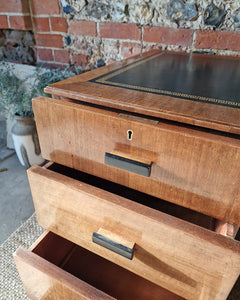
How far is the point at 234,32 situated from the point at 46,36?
0.86 metres

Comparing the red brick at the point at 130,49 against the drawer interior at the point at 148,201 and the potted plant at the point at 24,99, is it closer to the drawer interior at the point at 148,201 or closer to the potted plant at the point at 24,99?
the potted plant at the point at 24,99

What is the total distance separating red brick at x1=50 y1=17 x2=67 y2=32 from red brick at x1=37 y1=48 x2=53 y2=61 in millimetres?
124

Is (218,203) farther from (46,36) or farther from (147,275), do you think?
(46,36)

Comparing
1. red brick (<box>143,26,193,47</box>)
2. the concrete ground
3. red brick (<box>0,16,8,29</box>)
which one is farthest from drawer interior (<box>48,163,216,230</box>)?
red brick (<box>0,16,8,29</box>)

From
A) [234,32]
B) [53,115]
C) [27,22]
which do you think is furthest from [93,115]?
[27,22]

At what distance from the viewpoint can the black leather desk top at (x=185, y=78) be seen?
1.63 ft

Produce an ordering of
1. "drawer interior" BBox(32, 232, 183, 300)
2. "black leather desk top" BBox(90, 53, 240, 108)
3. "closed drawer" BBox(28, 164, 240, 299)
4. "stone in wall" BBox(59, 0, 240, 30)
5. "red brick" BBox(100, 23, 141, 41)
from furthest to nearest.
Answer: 1. "red brick" BBox(100, 23, 141, 41)
2. "stone in wall" BBox(59, 0, 240, 30)
3. "drawer interior" BBox(32, 232, 183, 300)
4. "black leather desk top" BBox(90, 53, 240, 108)
5. "closed drawer" BBox(28, 164, 240, 299)

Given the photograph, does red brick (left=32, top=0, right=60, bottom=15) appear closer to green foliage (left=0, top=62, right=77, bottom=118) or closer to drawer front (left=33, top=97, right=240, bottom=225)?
green foliage (left=0, top=62, right=77, bottom=118)

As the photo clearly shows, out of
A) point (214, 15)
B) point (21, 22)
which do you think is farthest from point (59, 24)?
point (214, 15)

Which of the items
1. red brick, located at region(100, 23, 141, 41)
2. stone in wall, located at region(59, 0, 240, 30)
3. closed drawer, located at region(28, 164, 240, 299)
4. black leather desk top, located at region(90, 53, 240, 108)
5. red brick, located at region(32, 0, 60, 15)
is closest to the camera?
closed drawer, located at region(28, 164, 240, 299)

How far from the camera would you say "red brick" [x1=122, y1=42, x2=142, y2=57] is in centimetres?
101

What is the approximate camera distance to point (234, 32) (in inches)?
32.8

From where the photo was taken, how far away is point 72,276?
487mm

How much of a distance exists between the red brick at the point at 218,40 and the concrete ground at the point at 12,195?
0.99 metres
